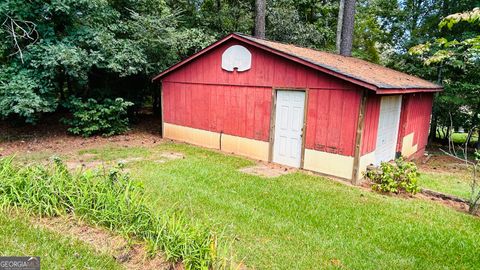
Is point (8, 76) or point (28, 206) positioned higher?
point (8, 76)

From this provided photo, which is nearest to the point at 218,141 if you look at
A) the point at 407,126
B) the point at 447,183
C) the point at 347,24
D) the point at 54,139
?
the point at 54,139

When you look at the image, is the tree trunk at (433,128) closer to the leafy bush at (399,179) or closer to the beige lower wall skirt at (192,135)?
the leafy bush at (399,179)

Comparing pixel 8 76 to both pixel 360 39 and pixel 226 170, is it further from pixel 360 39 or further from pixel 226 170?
pixel 360 39

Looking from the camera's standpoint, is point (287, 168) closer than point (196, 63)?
Yes

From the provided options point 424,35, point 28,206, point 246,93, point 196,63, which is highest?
point 424,35

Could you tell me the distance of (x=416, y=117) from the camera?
10.7 meters

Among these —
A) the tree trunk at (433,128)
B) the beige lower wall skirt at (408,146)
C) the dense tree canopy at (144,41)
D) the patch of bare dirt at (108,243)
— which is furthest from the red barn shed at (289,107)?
the patch of bare dirt at (108,243)

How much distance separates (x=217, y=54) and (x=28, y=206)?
21.6 feet

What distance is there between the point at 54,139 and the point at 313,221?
29.8 feet

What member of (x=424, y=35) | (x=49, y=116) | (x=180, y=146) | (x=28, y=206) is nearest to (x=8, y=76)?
(x=49, y=116)

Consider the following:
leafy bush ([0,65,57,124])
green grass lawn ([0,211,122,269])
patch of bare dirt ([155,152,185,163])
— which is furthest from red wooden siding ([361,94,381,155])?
leafy bush ([0,65,57,124])

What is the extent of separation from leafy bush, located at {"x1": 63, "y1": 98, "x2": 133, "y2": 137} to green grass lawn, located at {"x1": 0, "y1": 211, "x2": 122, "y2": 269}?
766 centimetres

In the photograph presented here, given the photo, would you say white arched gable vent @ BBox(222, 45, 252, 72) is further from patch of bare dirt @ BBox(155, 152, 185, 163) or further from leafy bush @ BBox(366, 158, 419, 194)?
leafy bush @ BBox(366, 158, 419, 194)

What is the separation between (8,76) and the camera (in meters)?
9.27
